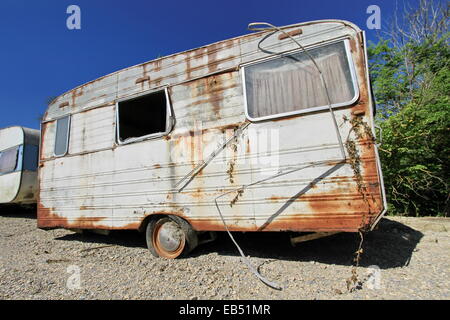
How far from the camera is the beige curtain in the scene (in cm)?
285

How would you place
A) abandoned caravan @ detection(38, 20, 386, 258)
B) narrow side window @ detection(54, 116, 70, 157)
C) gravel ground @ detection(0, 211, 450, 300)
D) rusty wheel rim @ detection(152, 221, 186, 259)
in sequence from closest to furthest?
gravel ground @ detection(0, 211, 450, 300) → abandoned caravan @ detection(38, 20, 386, 258) → rusty wheel rim @ detection(152, 221, 186, 259) → narrow side window @ detection(54, 116, 70, 157)

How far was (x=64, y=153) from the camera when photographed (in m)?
4.73

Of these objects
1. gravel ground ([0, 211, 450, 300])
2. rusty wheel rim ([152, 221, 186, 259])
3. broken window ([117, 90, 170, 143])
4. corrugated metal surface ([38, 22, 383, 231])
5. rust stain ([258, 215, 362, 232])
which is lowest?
gravel ground ([0, 211, 450, 300])

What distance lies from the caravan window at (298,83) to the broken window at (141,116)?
78.9 inches

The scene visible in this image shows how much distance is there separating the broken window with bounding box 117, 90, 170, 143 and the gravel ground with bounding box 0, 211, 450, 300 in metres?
2.11

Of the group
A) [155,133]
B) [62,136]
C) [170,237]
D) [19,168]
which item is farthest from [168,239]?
[19,168]

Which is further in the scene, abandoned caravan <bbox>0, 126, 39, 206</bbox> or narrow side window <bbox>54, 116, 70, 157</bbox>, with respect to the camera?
abandoned caravan <bbox>0, 126, 39, 206</bbox>

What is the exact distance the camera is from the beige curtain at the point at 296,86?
9.34 ft

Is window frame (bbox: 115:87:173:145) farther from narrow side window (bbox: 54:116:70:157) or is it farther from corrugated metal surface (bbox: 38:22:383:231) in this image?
narrow side window (bbox: 54:116:70:157)

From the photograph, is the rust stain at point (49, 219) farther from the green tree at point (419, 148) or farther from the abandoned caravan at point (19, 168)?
the green tree at point (419, 148)

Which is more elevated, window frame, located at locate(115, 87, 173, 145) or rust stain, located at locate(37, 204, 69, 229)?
window frame, located at locate(115, 87, 173, 145)

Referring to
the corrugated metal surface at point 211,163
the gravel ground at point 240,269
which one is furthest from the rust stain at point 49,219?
the gravel ground at point 240,269

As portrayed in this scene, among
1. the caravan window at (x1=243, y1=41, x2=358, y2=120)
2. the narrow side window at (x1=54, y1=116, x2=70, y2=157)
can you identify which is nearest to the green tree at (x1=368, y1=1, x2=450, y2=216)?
the caravan window at (x1=243, y1=41, x2=358, y2=120)

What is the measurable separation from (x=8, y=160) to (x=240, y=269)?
8790 mm
